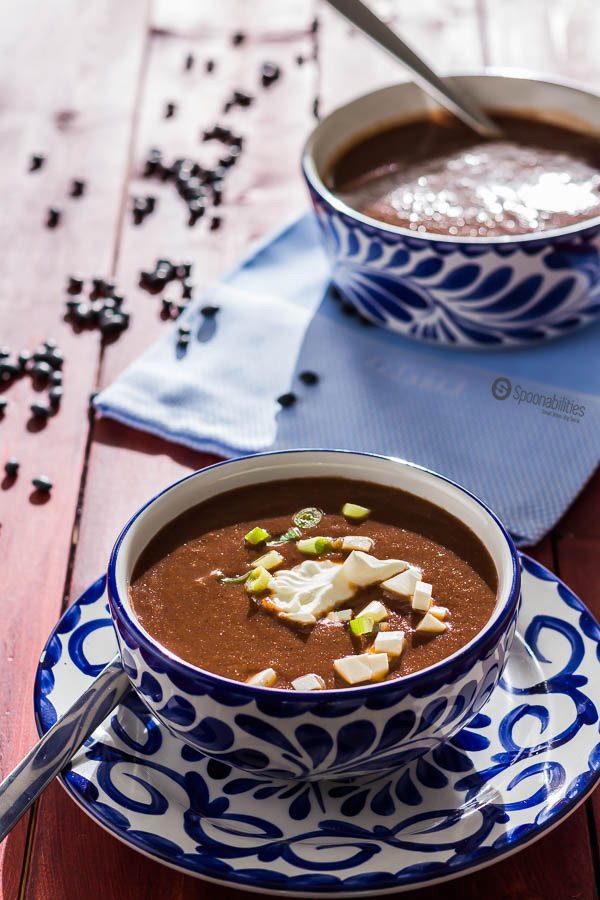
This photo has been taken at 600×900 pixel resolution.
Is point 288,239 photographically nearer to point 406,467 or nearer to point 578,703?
point 406,467

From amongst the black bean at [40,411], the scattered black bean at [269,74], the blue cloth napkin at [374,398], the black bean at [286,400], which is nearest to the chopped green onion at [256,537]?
the blue cloth napkin at [374,398]

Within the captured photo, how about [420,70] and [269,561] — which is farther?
[420,70]

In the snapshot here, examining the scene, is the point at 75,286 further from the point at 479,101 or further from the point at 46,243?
the point at 479,101

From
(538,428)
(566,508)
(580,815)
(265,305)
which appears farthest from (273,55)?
(580,815)

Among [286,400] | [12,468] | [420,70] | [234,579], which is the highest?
[420,70]

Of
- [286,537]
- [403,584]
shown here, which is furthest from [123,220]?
[403,584]

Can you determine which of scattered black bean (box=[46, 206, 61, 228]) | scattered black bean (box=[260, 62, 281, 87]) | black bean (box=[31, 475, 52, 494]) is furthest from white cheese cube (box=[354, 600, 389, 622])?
scattered black bean (box=[260, 62, 281, 87])

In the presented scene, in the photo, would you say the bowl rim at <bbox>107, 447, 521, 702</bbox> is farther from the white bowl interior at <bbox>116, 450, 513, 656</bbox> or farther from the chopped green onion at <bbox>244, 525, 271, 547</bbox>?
the chopped green onion at <bbox>244, 525, 271, 547</bbox>

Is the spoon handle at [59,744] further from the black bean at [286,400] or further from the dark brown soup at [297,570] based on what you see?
the black bean at [286,400]
